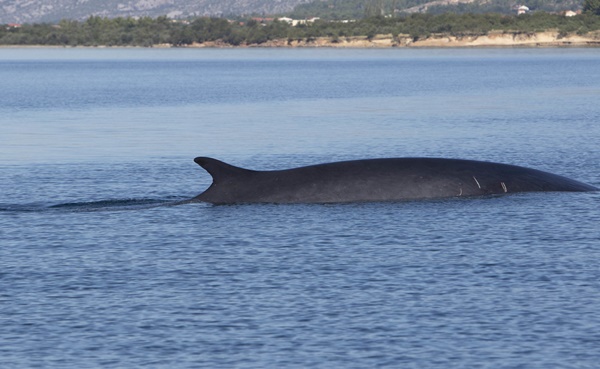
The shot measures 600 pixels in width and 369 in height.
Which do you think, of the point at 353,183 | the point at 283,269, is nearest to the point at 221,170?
the point at 353,183

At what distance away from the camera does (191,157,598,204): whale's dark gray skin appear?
2344 centimetres

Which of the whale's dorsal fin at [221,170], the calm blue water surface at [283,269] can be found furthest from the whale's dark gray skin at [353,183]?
the calm blue water surface at [283,269]

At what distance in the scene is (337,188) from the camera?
77.2 feet

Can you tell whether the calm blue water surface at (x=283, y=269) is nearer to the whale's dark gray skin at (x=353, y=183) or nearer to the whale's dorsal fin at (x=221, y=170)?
the whale's dark gray skin at (x=353, y=183)

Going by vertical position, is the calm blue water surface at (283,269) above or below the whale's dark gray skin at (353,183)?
below

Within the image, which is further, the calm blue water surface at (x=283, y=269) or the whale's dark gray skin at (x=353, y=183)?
the whale's dark gray skin at (x=353, y=183)

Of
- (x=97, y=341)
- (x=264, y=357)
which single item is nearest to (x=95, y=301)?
(x=97, y=341)

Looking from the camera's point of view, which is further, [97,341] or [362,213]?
[362,213]

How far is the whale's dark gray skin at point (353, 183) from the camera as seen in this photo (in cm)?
2344

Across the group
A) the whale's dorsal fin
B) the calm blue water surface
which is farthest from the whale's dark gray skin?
the calm blue water surface

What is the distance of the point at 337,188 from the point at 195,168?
11027mm

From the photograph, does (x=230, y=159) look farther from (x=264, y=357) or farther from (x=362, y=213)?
(x=264, y=357)

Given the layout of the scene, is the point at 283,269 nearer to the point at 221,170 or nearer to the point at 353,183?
the point at 221,170

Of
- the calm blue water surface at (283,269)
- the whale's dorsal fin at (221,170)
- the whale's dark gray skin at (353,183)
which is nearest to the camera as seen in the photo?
the calm blue water surface at (283,269)
